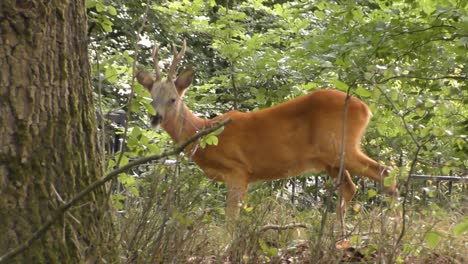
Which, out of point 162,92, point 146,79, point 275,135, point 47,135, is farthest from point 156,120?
point 47,135

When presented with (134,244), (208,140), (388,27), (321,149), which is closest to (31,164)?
(134,244)

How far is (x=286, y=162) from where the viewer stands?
8.85m

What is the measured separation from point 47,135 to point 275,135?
5308mm

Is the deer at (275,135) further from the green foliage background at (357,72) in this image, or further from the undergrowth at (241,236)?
the undergrowth at (241,236)

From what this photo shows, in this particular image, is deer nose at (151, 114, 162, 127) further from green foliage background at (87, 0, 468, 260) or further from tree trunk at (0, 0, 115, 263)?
tree trunk at (0, 0, 115, 263)

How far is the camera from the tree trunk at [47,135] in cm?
363

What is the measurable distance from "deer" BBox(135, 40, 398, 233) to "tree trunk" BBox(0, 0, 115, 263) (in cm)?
441

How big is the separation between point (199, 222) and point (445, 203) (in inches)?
83.0

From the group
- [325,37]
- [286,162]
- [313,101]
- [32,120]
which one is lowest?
[286,162]

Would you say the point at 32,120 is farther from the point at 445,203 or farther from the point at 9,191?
the point at 445,203

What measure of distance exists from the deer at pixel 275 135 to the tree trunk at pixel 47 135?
14.5 feet

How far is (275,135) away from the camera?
895 centimetres

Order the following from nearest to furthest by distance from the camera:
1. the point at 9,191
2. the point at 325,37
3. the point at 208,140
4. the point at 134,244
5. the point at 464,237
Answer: the point at 9,191
the point at 134,244
the point at 208,140
the point at 464,237
the point at 325,37

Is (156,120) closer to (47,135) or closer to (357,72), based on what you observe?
(357,72)
